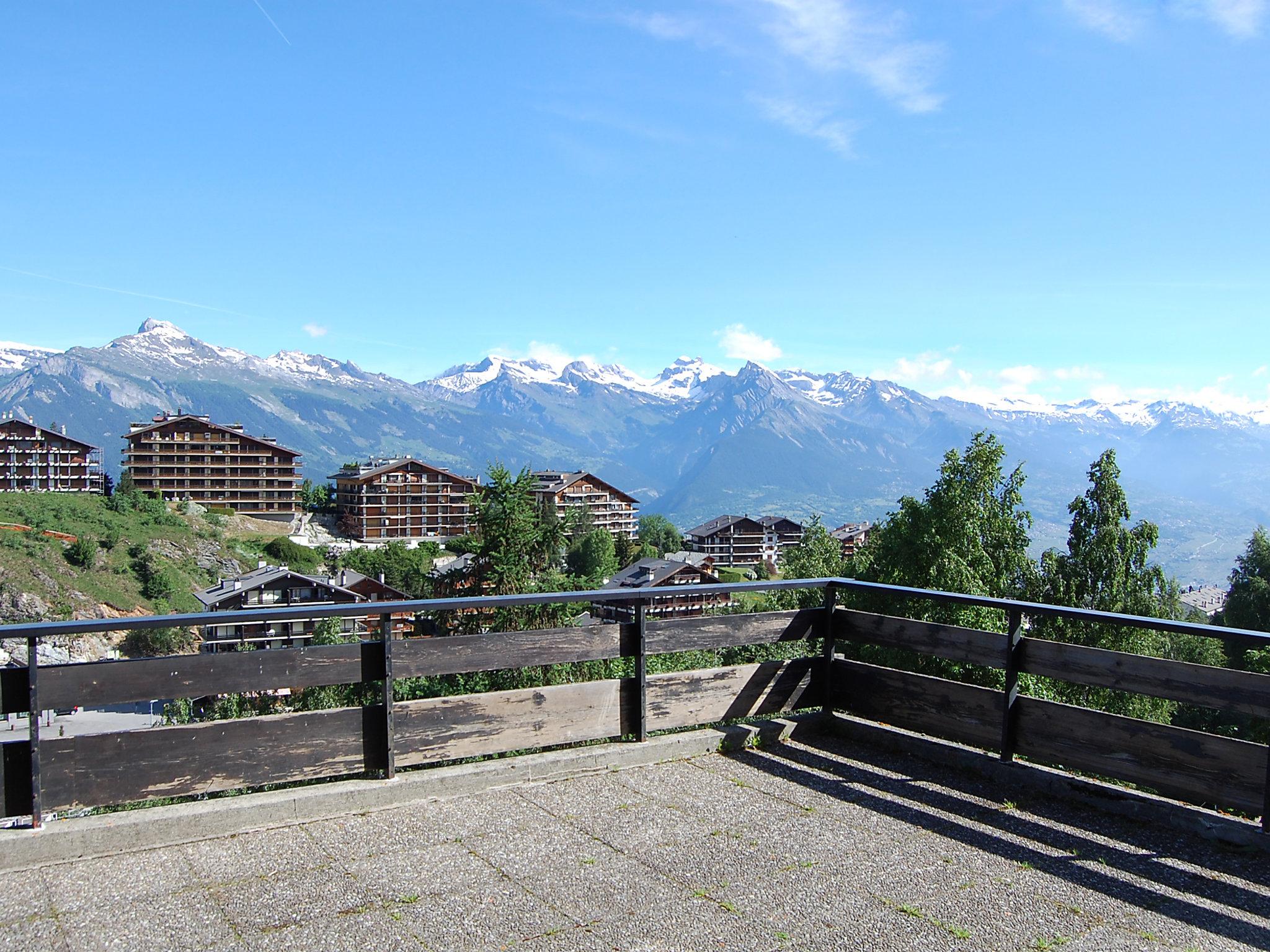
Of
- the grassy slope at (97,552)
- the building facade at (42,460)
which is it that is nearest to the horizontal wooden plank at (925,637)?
the grassy slope at (97,552)

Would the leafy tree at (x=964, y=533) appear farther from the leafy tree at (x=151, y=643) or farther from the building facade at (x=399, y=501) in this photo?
Answer: the building facade at (x=399, y=501)

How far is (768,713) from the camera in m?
6.33

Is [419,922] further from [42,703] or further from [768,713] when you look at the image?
[768,713]

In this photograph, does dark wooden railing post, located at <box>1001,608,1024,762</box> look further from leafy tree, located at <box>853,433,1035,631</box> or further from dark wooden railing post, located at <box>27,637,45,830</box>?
leafy tree, located at <box>853,433,1035,631</box>

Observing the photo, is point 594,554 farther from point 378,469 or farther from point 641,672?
point 641,672

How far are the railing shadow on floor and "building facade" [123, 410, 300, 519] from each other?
337 ft

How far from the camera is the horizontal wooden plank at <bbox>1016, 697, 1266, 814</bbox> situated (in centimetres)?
429

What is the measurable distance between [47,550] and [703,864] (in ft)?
242

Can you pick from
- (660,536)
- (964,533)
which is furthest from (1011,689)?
(660,536)

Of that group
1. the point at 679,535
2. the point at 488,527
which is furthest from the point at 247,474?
the point at 488,527

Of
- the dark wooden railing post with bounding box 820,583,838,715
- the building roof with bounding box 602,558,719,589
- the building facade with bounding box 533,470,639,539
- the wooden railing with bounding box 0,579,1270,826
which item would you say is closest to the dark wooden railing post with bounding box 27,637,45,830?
the wooden railing with bounding box 0,579,1270,826

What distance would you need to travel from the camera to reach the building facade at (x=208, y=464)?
101688mm

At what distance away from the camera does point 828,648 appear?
6.61 metres

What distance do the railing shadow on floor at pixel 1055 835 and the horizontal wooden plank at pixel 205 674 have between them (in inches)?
98.3
